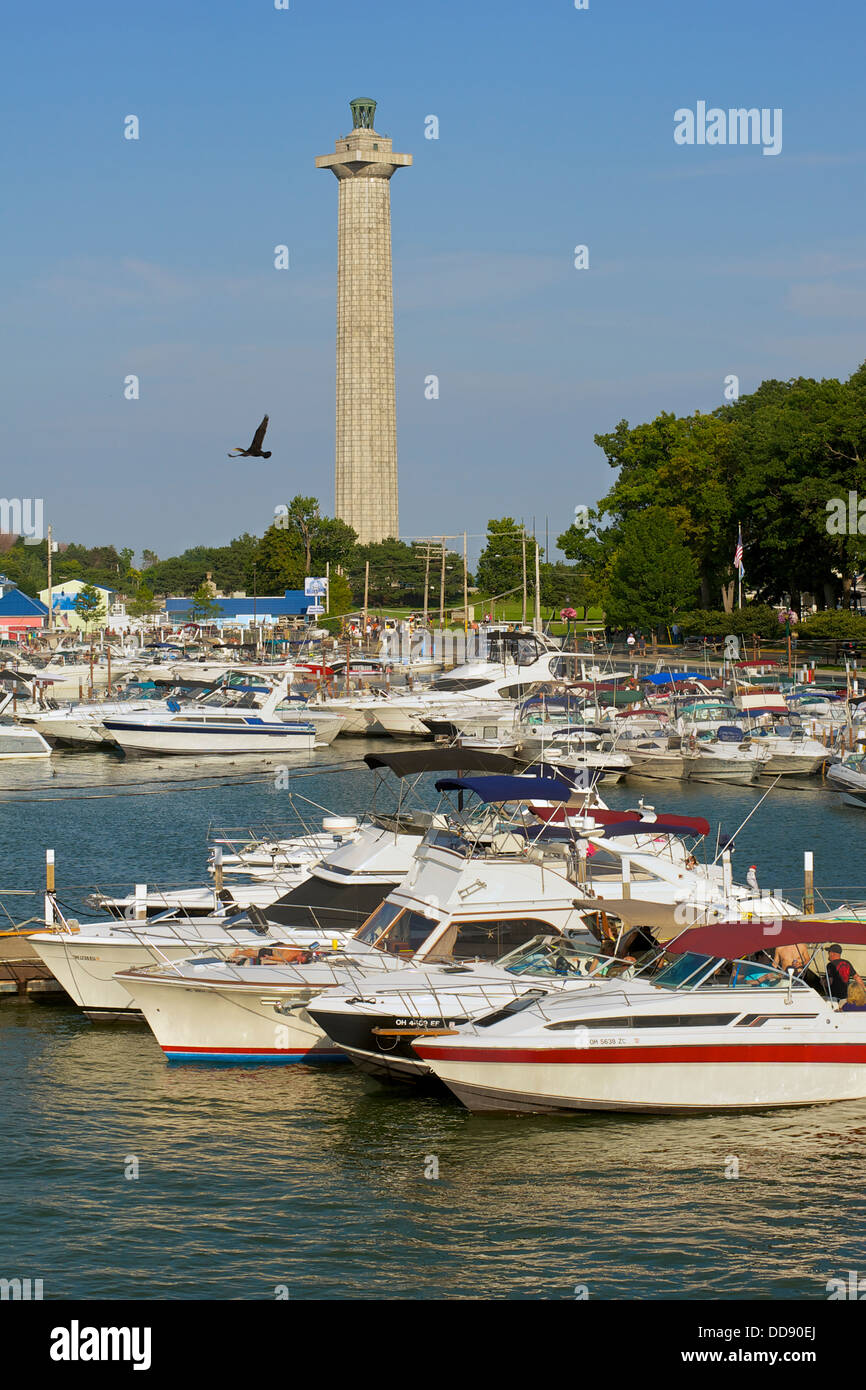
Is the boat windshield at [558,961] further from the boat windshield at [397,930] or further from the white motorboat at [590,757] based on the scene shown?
the white motorboat at [590,757]

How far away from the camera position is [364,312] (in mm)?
188000

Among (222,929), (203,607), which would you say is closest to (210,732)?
(222,929)

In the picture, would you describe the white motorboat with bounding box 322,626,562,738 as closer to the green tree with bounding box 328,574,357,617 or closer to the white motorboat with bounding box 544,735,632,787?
the white motorboat with bounding box 544,735,632,787

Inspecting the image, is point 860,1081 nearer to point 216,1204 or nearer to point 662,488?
point 216,1204

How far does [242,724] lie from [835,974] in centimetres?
4904

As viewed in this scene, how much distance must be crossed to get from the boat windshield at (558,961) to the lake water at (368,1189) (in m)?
2.53

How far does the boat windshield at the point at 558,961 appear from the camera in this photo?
24094mm

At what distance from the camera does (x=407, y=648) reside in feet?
355

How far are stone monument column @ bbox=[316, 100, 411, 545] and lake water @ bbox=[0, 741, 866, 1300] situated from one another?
16743 centimetres

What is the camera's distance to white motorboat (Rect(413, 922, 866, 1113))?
2166 centimetres

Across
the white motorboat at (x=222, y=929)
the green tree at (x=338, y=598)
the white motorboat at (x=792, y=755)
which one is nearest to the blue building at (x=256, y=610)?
the green tree at (x=338, y=598)

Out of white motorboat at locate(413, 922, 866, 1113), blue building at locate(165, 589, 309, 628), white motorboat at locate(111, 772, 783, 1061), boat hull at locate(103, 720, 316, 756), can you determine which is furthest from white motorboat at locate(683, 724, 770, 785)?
blue building at locate(165, 589, 309, 628)

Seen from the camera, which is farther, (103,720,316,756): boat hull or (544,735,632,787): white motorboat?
(103,720,316,756): boat hull

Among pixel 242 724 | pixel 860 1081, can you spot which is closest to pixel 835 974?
pixel 860 1081
